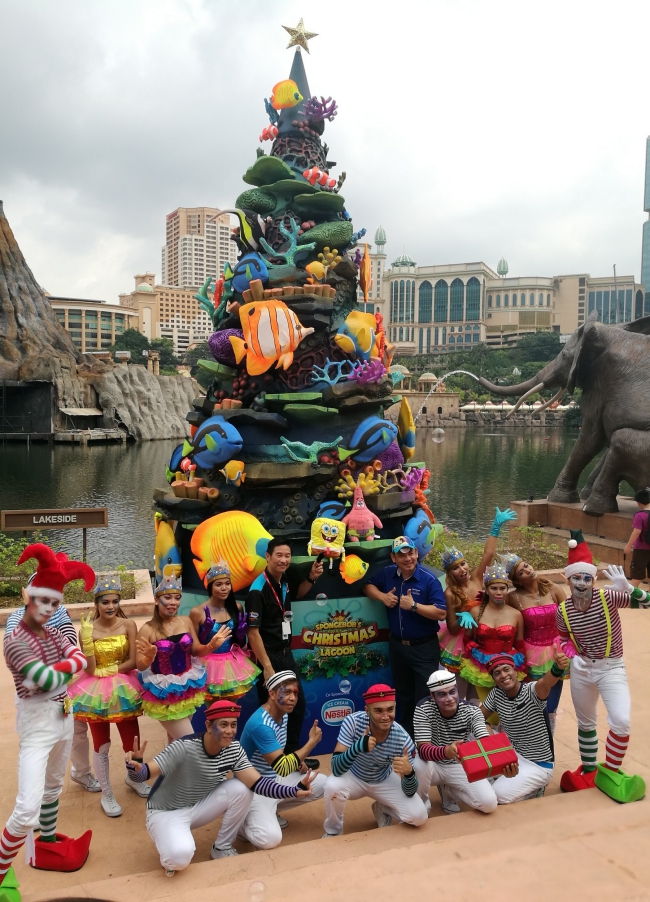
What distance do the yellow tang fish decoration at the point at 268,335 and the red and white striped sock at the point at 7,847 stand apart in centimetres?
359

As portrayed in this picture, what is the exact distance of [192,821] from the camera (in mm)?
3566

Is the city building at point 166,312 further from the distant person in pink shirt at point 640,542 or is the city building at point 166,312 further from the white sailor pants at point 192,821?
the white sailor pants at point 192,821

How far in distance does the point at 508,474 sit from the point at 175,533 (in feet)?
77.0

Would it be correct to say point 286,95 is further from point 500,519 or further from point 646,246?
point 646,246

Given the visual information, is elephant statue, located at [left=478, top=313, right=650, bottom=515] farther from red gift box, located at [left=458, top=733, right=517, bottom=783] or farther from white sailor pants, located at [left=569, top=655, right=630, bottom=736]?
red gift box, located at [left=458, top=733, right=517, bottom=783]

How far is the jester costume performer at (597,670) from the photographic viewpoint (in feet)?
13.4

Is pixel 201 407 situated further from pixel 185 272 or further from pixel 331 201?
pixel 185 272

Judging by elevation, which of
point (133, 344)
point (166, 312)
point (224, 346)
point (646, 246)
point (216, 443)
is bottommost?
point (216, 443)

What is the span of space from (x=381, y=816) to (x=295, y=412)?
3.00 metres

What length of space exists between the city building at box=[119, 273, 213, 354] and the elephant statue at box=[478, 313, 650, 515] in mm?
87307

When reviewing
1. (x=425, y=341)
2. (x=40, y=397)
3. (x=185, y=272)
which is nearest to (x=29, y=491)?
(x=40, y=397)

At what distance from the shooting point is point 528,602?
4.64 m

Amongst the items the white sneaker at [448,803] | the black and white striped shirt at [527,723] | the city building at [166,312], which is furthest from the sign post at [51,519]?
the city building at [166,312]

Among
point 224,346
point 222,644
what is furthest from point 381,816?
point 224,346
